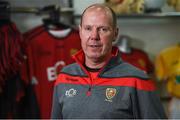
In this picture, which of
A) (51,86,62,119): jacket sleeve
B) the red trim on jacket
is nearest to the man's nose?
the red trim on jacket

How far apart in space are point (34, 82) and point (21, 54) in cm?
15

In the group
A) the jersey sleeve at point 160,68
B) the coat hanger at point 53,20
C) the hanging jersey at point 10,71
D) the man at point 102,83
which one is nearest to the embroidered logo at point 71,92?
the man at point 102,83

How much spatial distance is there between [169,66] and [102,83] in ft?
3.15

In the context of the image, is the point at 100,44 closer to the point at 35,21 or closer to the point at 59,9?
the point at 59,9

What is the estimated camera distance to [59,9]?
1461mm

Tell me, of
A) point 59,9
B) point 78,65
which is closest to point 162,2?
point 78,65

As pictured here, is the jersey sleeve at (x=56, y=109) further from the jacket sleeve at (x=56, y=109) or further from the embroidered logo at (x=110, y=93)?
the embroidered logo at (x=110, y=93)

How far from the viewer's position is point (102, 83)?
700 mm

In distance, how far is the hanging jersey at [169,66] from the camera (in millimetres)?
1535

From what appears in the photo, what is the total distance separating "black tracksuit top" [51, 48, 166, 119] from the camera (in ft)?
2.23

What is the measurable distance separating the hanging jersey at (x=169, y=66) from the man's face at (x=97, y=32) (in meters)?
0.94

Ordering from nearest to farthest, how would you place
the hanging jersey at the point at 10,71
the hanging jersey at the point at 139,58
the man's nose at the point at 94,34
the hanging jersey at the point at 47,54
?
the man's nose at the point at 94,34
the hanging jersey at the point at 10,71
the hanging jersey at the point at 47,54
the hanging jersey at the point at 139,58

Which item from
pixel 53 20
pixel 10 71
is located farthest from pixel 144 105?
pixel 53 20

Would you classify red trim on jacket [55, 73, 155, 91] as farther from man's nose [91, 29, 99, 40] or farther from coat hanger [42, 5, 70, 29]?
coat hanger [42, 5, 70, 29]
